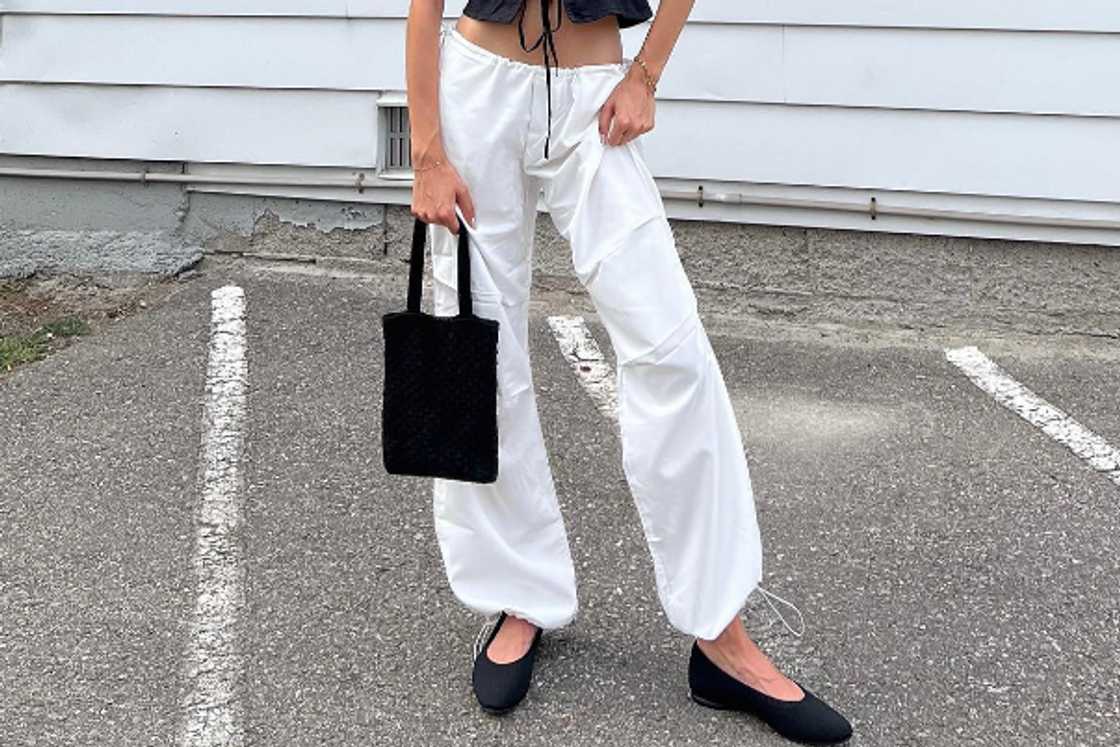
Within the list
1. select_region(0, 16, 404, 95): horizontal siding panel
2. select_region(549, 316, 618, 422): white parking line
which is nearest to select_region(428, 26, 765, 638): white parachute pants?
select_region(549, 316, 618, 422): white parking line

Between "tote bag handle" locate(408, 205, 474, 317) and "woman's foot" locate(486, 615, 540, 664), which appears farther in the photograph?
"woman's foot" locate(486, 615, 540, 664)

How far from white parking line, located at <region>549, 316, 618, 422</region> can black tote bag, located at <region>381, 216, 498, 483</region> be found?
148 cm

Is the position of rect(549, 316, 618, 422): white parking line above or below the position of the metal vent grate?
below

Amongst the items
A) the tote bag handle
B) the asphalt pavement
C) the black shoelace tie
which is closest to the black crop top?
the black shoelace tie

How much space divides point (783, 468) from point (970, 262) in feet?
4.80

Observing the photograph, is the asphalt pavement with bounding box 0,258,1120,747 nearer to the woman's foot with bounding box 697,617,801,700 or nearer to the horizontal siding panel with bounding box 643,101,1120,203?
the woman's foot with bounding box 697,617,801,700

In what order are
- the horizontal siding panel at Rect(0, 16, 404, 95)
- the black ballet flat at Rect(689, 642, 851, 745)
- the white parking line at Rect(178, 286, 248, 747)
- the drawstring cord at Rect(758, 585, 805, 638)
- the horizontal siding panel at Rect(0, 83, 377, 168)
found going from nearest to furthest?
the black ballet flat at Rect(689, 642, 851, 745), the white parking line at Rect(178, 286, 248, 747), the drawstring cord at Rect(758, 585, 805, 638), the horizontal siding panel at Rect(0, 16, 404, 95), the horizontal siding panel at Rect(0, 83, 377, 168)

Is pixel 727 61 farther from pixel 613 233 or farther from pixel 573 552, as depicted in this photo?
pixel 613 233

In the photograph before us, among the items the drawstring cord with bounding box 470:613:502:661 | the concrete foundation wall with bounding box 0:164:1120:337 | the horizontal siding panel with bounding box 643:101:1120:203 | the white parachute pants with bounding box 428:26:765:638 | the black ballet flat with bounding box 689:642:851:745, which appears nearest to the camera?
the white parachute pants with bounding box 428:26:765:638

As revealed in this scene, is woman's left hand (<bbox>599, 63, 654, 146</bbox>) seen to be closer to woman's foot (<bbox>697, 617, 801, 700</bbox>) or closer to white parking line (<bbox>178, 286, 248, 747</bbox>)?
woman's foot (<bbox>697, 617, 801, 700</bbox>)

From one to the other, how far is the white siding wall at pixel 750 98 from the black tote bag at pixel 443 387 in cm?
241

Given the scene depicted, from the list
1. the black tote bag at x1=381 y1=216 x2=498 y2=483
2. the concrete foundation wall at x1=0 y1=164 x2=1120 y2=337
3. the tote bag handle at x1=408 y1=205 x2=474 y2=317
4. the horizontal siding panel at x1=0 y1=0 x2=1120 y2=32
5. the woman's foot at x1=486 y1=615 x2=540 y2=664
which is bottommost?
the woman's foot at x1=486 y1=615 x2=540 y2=664

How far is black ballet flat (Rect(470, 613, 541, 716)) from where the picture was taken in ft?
8.55

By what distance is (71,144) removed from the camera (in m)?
5.13
